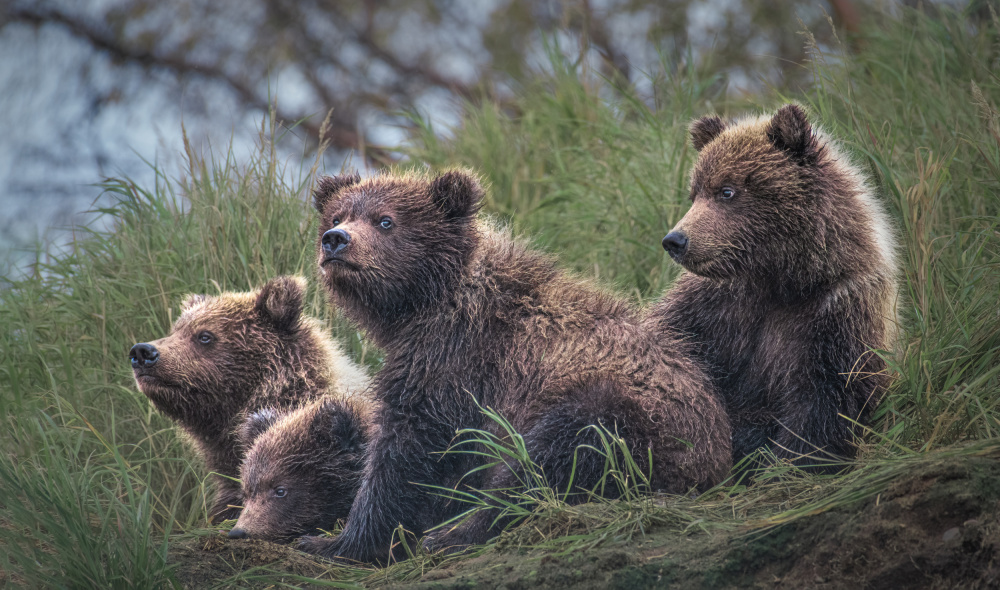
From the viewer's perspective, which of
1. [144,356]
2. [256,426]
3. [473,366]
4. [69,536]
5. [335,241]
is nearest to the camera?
[69,536]

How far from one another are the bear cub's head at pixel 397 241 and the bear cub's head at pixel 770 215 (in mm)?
1121

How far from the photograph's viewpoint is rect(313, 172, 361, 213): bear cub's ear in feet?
16.2

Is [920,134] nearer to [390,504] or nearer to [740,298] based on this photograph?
[740,298]

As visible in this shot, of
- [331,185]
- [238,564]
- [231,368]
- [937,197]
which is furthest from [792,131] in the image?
[231,368]

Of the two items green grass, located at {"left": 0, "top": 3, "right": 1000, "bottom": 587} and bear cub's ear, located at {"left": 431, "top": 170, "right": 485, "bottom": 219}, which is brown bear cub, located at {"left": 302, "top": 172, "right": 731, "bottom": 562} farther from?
green grass, located at {"left": 0, "top": 3, "right": 1000, "bottom": 587}

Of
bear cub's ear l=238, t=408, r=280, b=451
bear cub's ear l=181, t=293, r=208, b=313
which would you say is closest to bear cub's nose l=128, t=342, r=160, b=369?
bear cub's ear l=181, t=293, r=208, b=313

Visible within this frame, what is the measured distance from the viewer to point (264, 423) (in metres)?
4.86

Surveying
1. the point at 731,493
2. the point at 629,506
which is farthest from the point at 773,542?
the point at 731,493

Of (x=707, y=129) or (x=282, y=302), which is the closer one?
(x=707, y=129)

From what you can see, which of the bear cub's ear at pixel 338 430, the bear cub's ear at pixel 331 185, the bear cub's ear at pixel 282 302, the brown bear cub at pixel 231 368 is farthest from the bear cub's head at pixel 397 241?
the brown bear cub at pixel 231 368

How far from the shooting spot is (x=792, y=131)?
404 centimetres

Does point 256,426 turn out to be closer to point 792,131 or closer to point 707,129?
point 707,129

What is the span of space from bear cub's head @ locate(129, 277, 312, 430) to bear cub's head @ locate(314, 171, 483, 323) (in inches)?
33.9

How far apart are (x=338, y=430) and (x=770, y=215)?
7.65 ft
